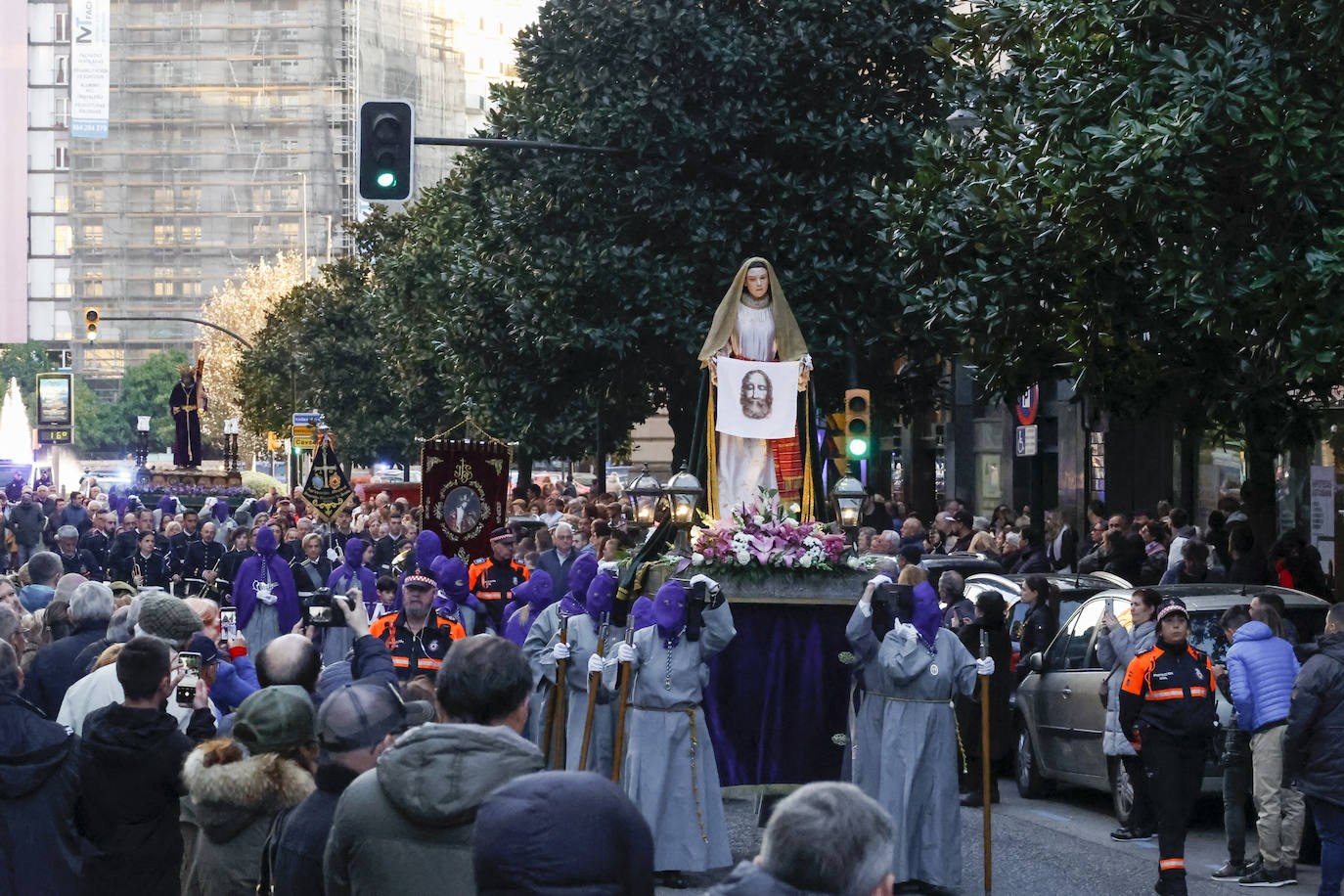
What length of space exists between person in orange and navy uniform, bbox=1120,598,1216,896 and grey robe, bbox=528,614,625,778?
3047 mm

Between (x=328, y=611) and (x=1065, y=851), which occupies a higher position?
(x=328, y=611)

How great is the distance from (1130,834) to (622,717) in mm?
3785

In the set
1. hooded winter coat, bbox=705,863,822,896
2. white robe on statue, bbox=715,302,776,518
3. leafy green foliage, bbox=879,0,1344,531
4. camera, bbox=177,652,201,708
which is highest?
leafy green foliage, bbox=879,0,1344,531

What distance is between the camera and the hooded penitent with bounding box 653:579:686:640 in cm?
1075

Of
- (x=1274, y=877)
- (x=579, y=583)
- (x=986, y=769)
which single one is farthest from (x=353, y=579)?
(x=1274, y=877)

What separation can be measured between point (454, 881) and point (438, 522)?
47.0 ft

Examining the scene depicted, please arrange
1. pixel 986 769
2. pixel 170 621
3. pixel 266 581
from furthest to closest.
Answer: pixel 266 581 < pixel 986 769 < pixel 170 621

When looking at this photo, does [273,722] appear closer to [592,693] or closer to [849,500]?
[592,693]

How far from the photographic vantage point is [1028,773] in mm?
14828

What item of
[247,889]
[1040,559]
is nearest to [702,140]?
[1040,559]

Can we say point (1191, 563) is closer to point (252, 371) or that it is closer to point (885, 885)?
point (885, 885)

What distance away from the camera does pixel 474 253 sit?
3002 centimetres

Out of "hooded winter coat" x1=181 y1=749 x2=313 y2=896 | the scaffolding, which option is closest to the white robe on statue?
"hooded winter coat" x1=181 y1=749 x2=313 y2=896

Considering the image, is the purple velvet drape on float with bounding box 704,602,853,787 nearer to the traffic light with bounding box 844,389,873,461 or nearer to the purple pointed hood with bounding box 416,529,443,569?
the purple pointed hood with bounding box 416,529,443,569
